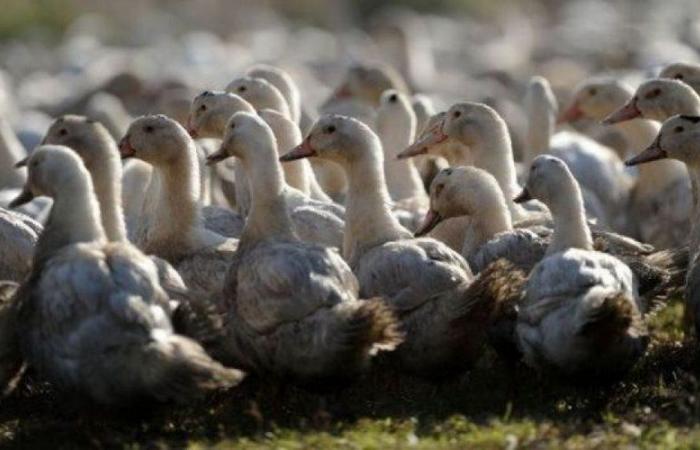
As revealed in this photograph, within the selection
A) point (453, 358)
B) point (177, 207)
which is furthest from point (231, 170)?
point (453, 358)

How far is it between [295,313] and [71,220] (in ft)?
4.31

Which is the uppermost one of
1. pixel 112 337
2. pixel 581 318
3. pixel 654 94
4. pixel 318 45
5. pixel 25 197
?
pixel 654 94

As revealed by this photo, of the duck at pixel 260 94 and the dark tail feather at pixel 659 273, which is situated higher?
the duck at pixel 260 94

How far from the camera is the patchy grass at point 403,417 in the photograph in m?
10.2

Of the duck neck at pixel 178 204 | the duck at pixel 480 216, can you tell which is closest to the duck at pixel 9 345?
the duck neck at pixel 178 204

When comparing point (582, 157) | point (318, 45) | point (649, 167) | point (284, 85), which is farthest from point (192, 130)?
point (318, 45)

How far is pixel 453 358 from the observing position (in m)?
11.3

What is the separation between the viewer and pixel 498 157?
13883 millimetres

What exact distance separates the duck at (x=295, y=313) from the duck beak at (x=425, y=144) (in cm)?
300

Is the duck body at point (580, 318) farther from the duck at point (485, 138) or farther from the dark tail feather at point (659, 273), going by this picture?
the duck at point (485, 138)

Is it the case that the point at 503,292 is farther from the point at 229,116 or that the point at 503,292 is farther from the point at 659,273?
the point at 229,116

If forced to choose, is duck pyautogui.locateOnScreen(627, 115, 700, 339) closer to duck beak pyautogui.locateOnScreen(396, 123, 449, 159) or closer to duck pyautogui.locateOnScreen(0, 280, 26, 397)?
duck beak pyautogui.locateOnScreen(396, 123, 449, 159)

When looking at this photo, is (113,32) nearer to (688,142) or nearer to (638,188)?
(638,188)

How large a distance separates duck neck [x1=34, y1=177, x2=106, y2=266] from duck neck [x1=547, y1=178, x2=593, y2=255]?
2.69m
